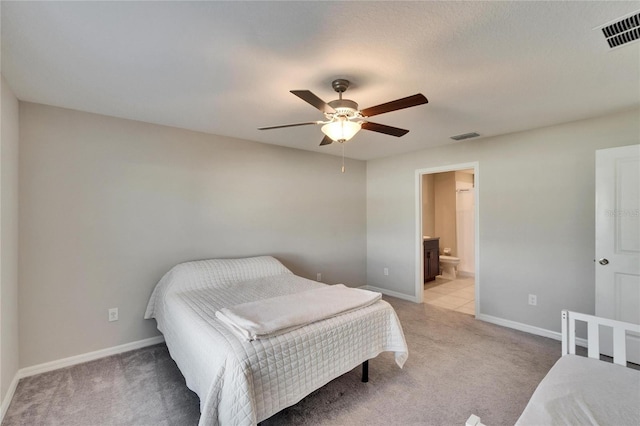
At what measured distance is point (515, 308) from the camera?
3.55 meters

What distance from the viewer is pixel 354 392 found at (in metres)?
2.26

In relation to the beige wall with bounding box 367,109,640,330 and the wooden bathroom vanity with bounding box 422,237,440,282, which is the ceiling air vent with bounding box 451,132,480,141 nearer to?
the beige wall with bounding box 367,109,640,330

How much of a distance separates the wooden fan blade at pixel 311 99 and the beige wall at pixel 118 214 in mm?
2034

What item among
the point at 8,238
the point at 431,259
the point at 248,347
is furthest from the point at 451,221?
the point at 8,238

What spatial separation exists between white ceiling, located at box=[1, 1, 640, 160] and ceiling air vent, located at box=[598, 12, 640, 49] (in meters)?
0.04

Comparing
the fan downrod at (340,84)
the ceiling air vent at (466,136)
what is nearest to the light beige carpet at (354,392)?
the fan downrod at (340,84)

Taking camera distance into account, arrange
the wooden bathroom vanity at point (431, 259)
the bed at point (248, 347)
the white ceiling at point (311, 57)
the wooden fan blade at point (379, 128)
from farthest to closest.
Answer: the wooden bathroom vanity at point (431, 259) < the wooden fan blade at point (379, 128) < the bed at point (248, 347) < the white ceiling at point (311, 57)

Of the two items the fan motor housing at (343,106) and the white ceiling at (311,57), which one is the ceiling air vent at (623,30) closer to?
the white ceiling at (311,57)

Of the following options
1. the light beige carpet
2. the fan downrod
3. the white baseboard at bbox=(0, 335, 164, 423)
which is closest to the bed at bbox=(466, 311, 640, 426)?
the light beige carpet

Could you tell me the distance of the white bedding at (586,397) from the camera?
3.41ft

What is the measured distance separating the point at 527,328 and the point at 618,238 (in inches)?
54.4

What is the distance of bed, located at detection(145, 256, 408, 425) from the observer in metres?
1.57

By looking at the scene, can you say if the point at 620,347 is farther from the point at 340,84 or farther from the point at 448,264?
the point at 448,264

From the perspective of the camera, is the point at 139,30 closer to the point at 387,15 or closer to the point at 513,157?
the point at 387,15
